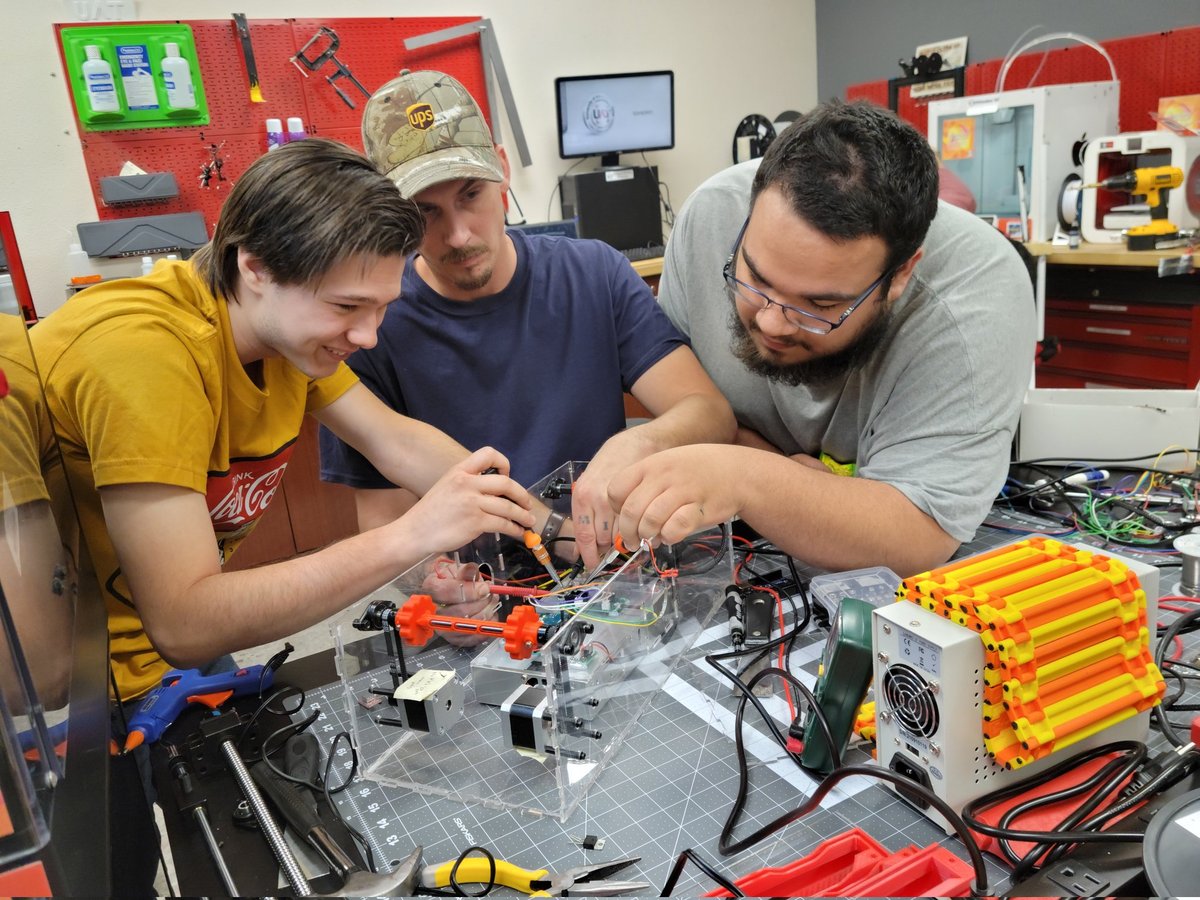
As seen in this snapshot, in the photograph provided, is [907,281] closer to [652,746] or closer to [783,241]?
[783,241]

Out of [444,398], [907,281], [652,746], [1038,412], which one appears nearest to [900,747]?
[652,746]

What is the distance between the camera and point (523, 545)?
1.21 metres

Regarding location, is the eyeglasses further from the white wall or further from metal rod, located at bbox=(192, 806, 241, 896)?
the white wall

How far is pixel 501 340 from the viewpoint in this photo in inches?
62.9

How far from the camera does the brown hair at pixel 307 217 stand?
3.43 feet

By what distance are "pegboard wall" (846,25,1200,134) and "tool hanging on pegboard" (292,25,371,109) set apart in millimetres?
2140

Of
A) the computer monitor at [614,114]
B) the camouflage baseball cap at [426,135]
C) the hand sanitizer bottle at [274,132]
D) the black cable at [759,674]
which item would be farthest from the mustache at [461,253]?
the computer monitor at [614,114]

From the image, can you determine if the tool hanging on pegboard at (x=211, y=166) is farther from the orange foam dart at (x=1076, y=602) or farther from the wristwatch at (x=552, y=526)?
the orange foam dart at (x=1076, y=602)

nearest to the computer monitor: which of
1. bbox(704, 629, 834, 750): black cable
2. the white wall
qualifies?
the white wall

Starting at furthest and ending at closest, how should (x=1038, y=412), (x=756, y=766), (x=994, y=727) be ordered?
(x=1038, y=412)
(x=756, y=766)
(x=994, y=727)

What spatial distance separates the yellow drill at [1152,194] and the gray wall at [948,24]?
2.87 feet

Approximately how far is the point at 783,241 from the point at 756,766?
2.14ft

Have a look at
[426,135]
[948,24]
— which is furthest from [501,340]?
[948,24]

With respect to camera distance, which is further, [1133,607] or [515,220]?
[515,220]
